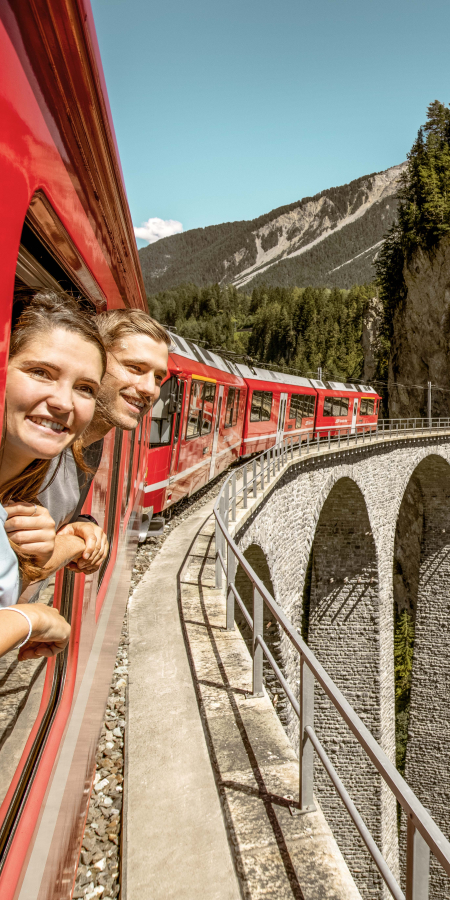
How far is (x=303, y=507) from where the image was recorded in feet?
52.0

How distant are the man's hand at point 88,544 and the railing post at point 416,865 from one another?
49.1 inches

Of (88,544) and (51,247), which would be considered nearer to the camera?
(51,247)

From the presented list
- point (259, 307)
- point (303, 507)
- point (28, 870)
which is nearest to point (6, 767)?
point (28, 870)

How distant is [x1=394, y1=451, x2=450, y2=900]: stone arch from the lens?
1994cm

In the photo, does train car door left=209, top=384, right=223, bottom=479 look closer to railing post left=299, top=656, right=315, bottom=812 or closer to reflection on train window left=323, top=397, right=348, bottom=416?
railing post left=299, top=656, right=315, bottom=812

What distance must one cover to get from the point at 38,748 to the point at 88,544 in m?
0.64

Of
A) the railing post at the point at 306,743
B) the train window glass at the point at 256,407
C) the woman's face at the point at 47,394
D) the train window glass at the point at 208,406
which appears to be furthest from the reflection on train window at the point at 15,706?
the train window glass at the point at 256,407

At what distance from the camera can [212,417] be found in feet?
39.3

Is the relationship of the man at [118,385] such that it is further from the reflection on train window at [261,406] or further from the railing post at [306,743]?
the reflection on train window at [261,406]

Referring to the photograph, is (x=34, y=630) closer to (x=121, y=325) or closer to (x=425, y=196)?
(x=121, y=325)

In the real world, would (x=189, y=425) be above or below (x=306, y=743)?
above

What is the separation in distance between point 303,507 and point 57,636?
1485 cm

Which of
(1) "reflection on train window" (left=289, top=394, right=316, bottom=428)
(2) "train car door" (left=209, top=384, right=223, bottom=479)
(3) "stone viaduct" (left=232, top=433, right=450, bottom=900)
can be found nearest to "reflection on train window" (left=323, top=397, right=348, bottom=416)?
(1) "reflection on train window" (left=289, top=394, right=316, bottom=428)

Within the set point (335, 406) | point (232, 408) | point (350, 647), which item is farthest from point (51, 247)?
point (335, 406)
